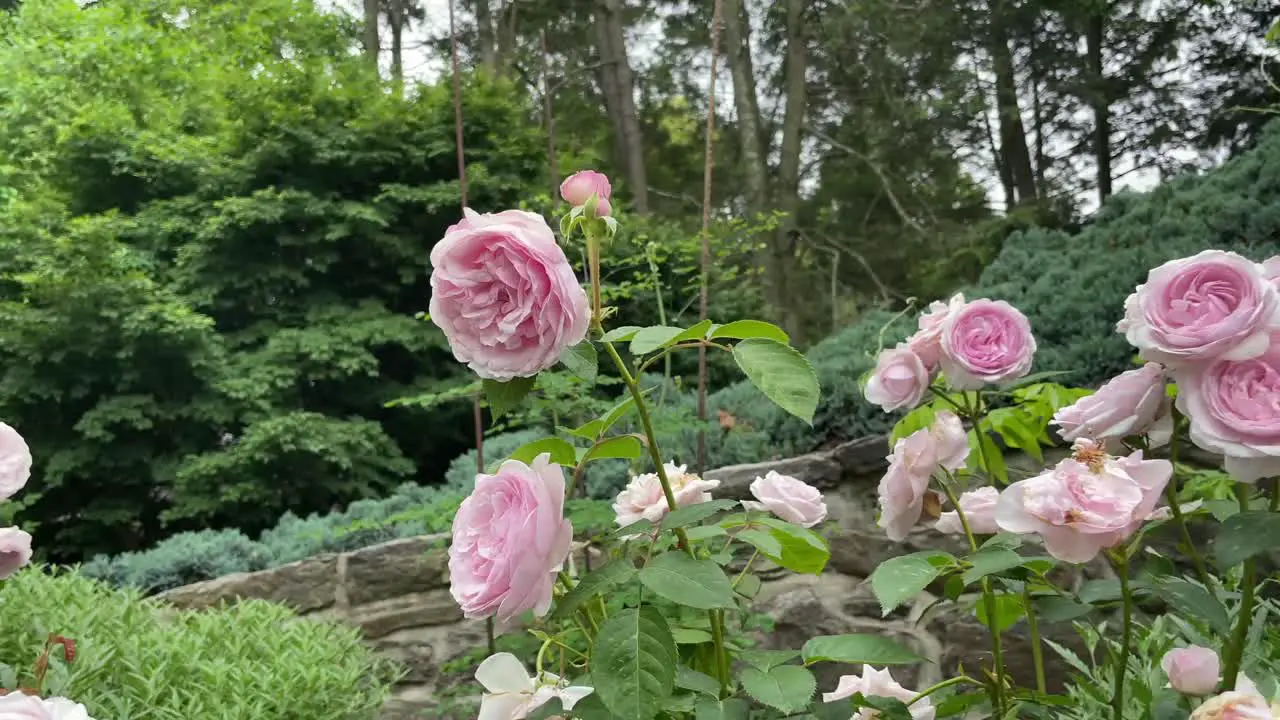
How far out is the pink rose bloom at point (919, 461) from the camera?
2.41 feet

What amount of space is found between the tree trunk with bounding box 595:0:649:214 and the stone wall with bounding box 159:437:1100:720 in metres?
4.31

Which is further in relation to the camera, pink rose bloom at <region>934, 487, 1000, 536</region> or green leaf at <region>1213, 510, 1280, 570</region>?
pink rose bloom at <region>934, 487, 1000, 536</region>

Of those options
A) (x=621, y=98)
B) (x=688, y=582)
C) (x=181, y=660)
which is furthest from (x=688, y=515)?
(x=621, y=98)

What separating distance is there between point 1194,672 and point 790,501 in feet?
1.26

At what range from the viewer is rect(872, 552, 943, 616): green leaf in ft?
1.99

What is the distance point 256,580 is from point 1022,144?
234 inches

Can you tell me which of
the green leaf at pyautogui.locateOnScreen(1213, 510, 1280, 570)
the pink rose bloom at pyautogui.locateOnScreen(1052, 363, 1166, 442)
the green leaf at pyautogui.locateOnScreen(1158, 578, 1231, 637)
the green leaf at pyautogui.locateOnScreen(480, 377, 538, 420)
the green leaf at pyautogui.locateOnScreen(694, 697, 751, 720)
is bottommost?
the green leaf at pyautogui.locateOnScreen(694, 697, 751, 720)

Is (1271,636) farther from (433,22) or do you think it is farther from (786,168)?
(433,22)

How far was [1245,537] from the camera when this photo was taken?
55 centimetres

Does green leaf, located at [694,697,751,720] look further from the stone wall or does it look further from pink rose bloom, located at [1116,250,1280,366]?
the stone wall

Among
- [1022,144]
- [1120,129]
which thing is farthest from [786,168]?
[1120,129]

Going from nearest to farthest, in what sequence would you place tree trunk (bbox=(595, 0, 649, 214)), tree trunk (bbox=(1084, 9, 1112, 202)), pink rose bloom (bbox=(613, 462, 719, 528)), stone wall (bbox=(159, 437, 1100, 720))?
1. pink rose bloom (bbox=(613, 462, 719, 528))
2. stone wall (bbox=(159, 437, 1100, 720))
3. tree trunk (bbox=(1084, 9, 1112, 202))
4. tree trunk (bbox=(595, 0, 649, 214))

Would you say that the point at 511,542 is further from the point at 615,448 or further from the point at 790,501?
the point at 790,501

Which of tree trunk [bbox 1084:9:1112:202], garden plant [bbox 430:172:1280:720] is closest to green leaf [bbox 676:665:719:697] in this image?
garden plant [bbox 430:172:1280:720]
